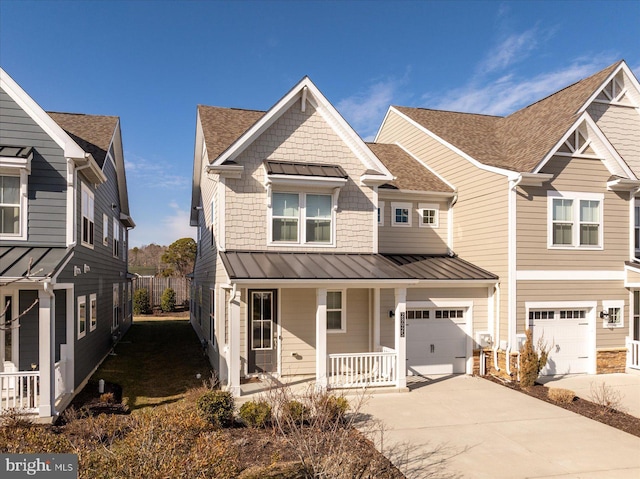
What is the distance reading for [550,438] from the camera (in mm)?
8594

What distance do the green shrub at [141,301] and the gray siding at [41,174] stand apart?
68.9ft

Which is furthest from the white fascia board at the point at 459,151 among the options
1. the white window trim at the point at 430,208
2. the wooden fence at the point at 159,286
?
the wooden fence at the point at 159,286

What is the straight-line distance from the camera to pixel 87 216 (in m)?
12.7

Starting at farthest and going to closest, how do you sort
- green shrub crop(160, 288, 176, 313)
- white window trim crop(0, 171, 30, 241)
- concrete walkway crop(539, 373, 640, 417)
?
green shrub crop(160, 288, 176, 313) < concrete walkway crop(539, 373, 640, 417) < white window trim crop(0, 171, 30, 241)

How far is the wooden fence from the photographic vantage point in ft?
102

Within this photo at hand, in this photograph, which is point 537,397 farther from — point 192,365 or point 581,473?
point 192,365

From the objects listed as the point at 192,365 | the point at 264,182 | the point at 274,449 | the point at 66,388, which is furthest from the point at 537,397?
the point at 66,388

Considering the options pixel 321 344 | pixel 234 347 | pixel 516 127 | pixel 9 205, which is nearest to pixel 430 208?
pixel 516 127

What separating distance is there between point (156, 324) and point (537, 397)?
2057 cm

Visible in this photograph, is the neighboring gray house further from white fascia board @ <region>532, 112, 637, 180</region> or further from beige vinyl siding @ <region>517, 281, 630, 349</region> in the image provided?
white fascia board @ <region>532, 112, 637, 180</region>

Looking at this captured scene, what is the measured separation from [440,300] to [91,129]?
12537mm

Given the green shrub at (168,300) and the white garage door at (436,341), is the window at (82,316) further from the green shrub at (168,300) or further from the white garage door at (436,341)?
the green shrub at (168,300)

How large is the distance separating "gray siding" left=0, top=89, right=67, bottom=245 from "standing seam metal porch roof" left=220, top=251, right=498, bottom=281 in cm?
396

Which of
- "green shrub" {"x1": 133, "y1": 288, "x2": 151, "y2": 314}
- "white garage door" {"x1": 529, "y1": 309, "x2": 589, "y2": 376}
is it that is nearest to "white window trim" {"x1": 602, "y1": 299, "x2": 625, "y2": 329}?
"white garage door" {"x1": 529, "y1": 309, "x2": 589, "y2": 376}
